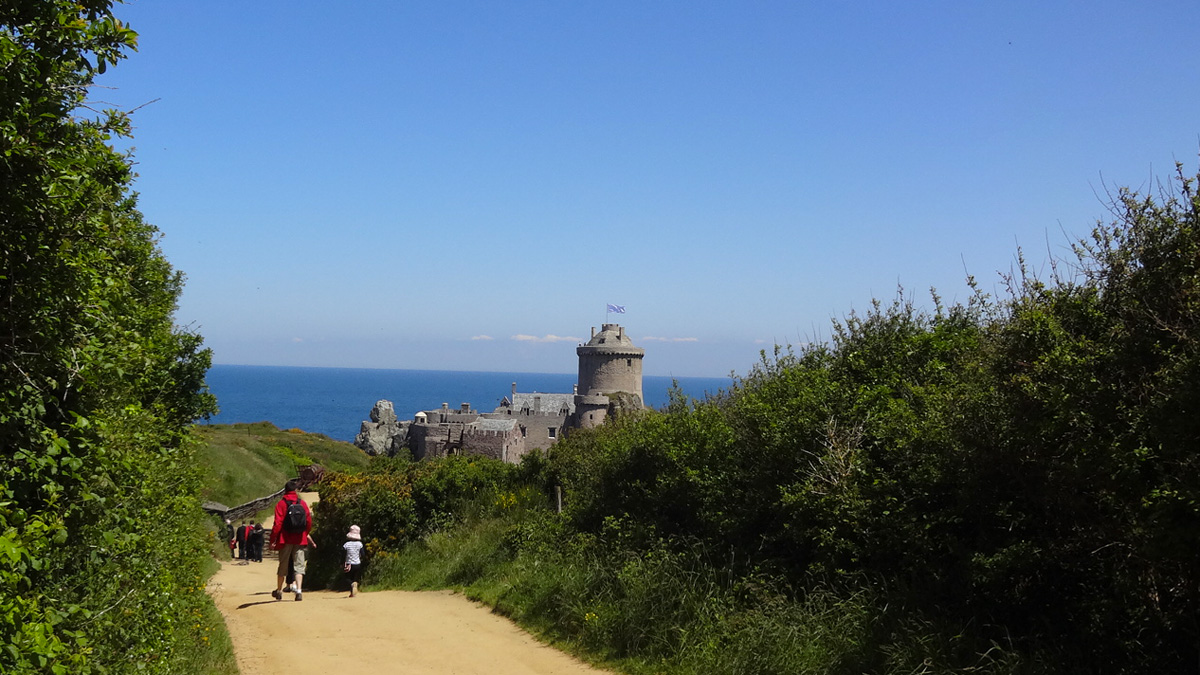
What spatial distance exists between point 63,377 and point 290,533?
794 centimetres

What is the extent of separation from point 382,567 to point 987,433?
503 inches

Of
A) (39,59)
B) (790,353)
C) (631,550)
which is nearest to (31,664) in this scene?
(39,59)

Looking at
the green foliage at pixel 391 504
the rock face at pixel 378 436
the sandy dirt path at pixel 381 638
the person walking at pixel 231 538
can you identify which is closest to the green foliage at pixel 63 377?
the sandy dirt path at pixel 381 638

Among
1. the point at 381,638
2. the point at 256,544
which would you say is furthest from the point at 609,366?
the point at 381,638

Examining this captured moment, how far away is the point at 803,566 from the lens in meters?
9.75

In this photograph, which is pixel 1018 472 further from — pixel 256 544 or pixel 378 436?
pixel 378 436

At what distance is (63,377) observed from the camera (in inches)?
220

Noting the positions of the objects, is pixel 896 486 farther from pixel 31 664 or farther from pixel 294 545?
pixel 294 545

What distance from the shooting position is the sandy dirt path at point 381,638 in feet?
31.1

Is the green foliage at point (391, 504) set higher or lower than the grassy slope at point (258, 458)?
higher

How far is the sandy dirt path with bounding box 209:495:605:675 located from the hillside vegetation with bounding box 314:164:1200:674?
59cm

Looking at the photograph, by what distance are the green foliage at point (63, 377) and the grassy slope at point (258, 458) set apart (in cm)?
2127

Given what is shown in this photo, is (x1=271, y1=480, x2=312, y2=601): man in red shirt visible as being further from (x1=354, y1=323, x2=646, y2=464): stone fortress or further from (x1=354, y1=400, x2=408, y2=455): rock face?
(x1=354, y1=400, x2=408, y2=455): rock face

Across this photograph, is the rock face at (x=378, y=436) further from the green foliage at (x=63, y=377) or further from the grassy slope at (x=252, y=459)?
the green foliage at (x=63, y=377)
